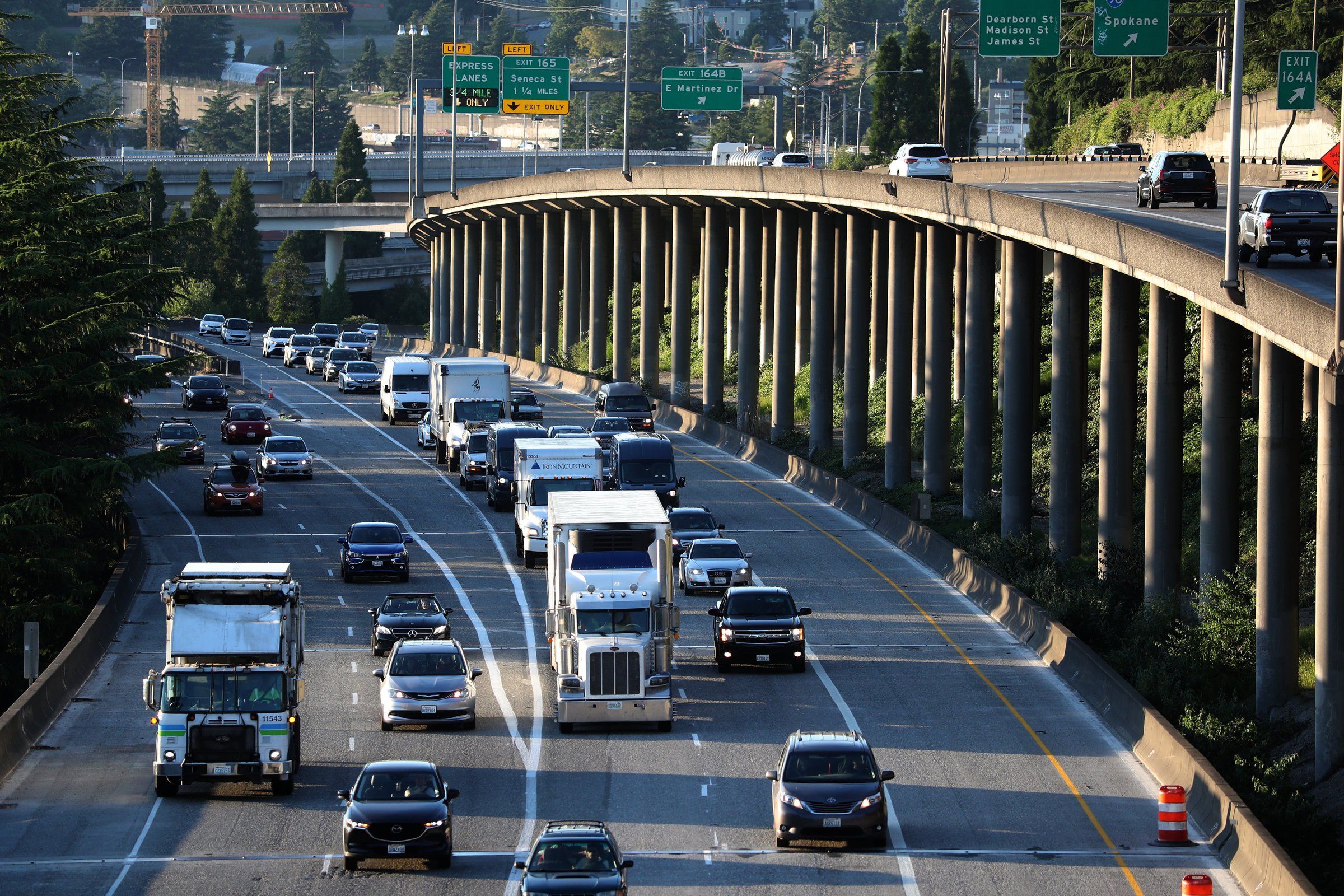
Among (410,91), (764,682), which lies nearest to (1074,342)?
(764,682)

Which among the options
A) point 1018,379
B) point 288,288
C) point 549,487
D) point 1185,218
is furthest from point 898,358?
point 288,288

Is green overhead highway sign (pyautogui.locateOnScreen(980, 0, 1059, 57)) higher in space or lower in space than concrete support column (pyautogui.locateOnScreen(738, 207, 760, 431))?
higher

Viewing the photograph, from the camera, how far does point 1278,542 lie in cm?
3419

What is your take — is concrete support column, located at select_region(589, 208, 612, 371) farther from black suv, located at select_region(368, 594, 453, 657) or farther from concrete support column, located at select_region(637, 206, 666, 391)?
black suv, located at select_region(368, 594, 453, 657)

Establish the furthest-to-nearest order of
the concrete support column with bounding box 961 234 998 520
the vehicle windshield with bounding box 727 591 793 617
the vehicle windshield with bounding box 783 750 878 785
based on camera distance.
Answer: the concrete support column with bounding box 961 234 998 520, the vehicle windshield with bounding box 727 591 793 617, the vehicle windshield with bounding box 783 750 878 785

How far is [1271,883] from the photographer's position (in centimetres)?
2366

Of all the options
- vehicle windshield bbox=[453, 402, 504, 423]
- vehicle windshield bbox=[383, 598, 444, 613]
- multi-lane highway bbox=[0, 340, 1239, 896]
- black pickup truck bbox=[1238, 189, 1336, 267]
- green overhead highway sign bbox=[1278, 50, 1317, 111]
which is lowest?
multi-lane highway bbox=[0, 340, 1239, 896]

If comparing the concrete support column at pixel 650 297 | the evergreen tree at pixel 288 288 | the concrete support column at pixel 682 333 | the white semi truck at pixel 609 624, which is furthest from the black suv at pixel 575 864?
the evergreen tree at pixel 288 288

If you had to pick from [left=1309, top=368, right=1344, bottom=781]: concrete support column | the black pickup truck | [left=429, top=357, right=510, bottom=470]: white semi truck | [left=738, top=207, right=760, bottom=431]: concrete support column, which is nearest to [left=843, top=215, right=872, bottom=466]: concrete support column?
[left=738, top=207, right=760, bottom=431]: concrete support column

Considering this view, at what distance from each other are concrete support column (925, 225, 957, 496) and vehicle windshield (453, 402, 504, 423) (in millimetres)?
13695

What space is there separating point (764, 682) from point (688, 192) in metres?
48.7

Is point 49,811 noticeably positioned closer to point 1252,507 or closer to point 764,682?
point 764,682

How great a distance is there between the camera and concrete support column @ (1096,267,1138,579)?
45750 mm

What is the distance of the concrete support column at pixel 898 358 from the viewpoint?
2474 inches
